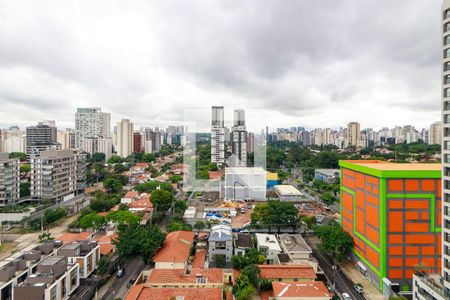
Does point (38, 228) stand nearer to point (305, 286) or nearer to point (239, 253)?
point (239, 253)

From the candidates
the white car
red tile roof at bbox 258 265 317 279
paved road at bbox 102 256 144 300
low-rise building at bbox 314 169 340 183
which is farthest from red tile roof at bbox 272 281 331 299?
low-rise building at bbox 314 169 340 183

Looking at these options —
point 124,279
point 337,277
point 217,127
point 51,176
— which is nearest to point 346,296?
point 337,277

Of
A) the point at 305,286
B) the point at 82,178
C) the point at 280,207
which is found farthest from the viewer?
the point at 82,178

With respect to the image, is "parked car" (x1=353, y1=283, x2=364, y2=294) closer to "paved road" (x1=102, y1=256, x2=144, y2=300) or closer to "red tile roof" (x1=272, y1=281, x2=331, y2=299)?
"red tile roof" (x1=272, y1=281, x2=331, y2=299)

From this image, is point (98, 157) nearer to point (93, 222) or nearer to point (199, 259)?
point (93, 222)

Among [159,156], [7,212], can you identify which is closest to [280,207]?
[7,212]

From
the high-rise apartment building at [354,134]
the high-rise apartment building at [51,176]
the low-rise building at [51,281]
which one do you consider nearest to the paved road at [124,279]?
the low-rise building at [51,281]

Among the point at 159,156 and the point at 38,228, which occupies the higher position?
the point at 159,156

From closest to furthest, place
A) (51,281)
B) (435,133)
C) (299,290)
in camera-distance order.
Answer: (51,281) → (299,290) → (435,133)
